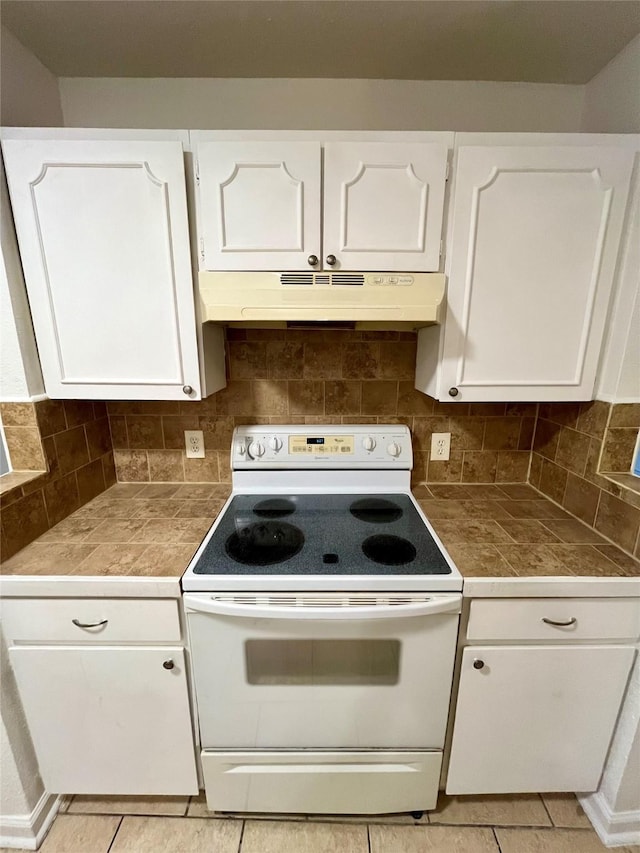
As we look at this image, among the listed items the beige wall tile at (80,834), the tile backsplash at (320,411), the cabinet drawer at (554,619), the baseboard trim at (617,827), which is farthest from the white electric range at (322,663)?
the baseboard trim at (617,827)

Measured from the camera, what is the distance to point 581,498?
130cm

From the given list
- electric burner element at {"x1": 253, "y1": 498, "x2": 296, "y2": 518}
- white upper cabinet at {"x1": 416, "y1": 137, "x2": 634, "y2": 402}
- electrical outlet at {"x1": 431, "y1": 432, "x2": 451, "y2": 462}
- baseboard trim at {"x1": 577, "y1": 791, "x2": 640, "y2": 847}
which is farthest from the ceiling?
baseboard trim at {"x1": 577, "y1": 791, "x2": 640, "y2": 847}

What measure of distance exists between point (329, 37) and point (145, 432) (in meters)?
1.58

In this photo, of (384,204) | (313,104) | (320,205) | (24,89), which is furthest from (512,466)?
(24,89)

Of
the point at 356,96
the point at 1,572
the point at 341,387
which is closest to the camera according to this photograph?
the point at 1,572

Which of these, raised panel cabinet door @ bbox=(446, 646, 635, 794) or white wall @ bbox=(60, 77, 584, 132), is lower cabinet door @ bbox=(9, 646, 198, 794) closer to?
raised panel cabinet door @ bbox=(446, 646, 635, 794)

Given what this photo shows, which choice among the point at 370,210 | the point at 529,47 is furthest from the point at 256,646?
the point at 529,47

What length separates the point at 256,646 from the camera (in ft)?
3.42

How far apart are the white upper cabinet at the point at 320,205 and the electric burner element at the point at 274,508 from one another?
868 mm

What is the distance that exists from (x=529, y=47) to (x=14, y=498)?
223 centimetres

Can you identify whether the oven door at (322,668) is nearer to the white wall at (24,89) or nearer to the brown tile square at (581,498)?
the brown tile square at (581,498)

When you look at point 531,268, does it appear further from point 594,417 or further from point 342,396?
point 342,396

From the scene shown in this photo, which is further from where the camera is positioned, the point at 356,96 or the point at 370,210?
the point at 356,96

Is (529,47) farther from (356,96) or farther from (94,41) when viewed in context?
(94,41)
